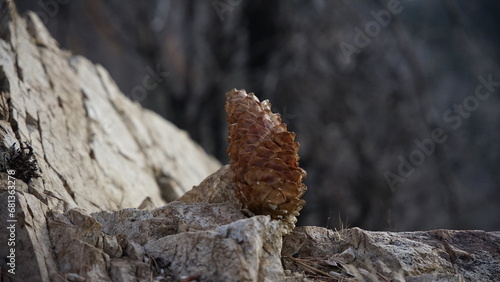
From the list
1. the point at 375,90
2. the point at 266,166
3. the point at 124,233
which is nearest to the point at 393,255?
the point at 266,166

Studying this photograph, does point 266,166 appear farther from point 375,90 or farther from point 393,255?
point 375,90

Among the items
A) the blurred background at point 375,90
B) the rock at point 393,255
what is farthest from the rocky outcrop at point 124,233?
the blurred background at point 375,90

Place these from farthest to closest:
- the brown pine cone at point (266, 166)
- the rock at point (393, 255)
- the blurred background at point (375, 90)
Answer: the blurred background at point (375, 90) < the brown pine cone at point (266, 166) < the rock at point (393, 255)

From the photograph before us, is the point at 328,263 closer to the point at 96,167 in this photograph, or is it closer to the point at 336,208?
the point at 96,167

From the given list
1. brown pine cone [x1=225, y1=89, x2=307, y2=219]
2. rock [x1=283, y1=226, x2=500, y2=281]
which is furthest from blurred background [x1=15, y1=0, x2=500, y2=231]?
brown pine cone [x1=225, y1=89, x2=307, y2=219]

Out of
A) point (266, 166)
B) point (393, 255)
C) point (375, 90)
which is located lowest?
point (393, 255)

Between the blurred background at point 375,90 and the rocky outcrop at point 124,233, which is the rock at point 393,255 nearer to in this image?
the rocky outcrop at point 124,233

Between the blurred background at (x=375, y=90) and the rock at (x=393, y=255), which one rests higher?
the blurred background at (x=375, y=90)
